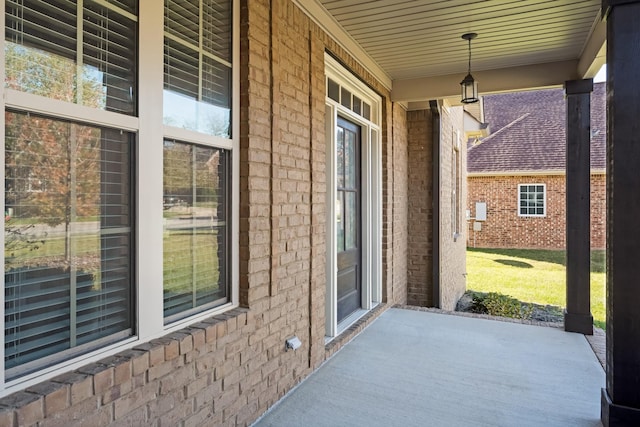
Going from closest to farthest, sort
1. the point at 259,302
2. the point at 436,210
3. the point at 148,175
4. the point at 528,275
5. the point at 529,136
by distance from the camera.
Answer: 1. the point at 148,175
2. the point at 259,302
3. the point at 436,210
4. the point at 528,275
5. the point at 529,136

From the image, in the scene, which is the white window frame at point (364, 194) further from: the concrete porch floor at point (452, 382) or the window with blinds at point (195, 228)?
the window with blinds at point (195, 228)

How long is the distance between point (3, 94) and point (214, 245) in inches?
50.0

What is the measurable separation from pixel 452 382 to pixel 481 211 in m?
13.7

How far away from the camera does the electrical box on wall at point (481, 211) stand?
15859mm

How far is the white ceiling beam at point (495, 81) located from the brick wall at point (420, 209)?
3.08 ft

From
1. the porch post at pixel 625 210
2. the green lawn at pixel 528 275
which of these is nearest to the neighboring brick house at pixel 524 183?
the green lawn at pixel 528 275

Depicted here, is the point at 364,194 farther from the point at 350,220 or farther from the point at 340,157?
the point at 340,157

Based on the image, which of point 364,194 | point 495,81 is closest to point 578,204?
point 495,81

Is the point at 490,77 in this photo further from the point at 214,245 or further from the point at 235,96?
the point at 214,245

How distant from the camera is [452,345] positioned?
409 centimetres

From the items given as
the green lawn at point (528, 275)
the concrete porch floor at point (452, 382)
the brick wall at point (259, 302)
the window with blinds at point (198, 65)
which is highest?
the window with blinds at point (198, 65)

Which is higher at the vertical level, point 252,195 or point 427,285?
point 252,195

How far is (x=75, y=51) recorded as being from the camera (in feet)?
5.41

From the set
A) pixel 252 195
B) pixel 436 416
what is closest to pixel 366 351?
pixel 436 416
